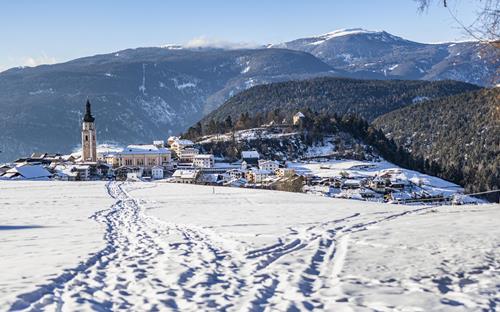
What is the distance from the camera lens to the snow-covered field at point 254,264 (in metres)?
7.03

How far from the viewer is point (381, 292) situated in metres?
7.44

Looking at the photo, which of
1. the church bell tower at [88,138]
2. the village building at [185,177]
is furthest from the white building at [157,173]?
the church bell tower at [88,138]

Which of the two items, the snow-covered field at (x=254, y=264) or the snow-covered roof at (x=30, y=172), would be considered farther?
the snow-covered roof at (x=30, y=172)

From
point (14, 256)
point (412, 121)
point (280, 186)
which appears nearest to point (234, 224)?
point (14, 256)

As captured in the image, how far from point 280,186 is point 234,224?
59.6 meters

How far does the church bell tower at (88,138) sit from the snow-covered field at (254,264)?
288ft

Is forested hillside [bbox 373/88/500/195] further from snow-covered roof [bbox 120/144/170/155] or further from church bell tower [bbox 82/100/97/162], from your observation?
church bell tower [bbox 82/100/97/162]

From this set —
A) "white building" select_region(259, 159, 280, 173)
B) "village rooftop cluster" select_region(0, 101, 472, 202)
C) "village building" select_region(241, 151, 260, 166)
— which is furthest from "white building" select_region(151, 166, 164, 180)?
"village building" select_region(241, 151, 260, 166)

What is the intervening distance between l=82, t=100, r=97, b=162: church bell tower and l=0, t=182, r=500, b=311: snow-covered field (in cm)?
8787

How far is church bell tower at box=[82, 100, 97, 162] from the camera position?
331 feet

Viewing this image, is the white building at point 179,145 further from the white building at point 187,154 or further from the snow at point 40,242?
the snow at point 40,242

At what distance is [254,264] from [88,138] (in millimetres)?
100766

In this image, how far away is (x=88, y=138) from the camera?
10456 cm

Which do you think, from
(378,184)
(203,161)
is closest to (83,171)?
(203,161)
